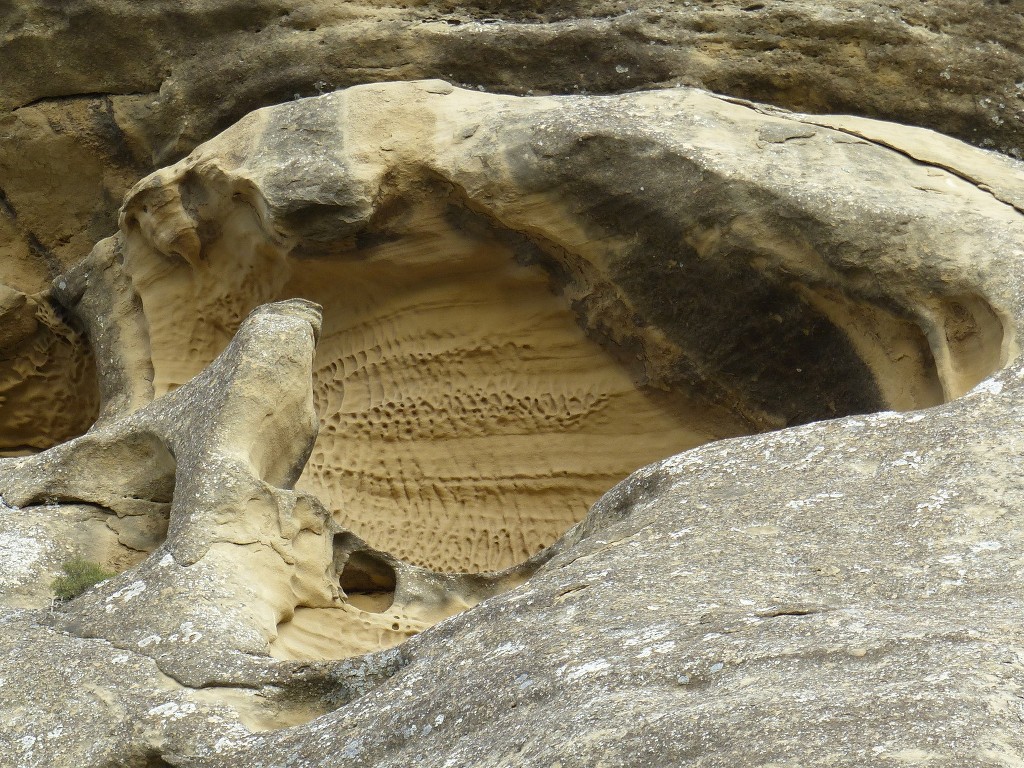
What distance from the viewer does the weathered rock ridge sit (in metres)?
3.37

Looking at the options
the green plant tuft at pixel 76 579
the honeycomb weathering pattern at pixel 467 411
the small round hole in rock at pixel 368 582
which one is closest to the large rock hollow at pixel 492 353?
the honeycomb weathering pattern at pixel 467 411

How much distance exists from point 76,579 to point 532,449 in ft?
6.37

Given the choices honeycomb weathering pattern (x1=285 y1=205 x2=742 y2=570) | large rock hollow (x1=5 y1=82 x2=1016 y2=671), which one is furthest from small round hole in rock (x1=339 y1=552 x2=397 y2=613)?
honeycomb weathering pattern (x1=285 y1=205 x2=742 y2=570)

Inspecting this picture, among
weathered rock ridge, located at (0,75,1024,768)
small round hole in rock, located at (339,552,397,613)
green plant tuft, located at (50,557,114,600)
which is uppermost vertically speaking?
weathered rock ridge, located at (0,75,1024,768)

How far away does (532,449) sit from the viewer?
6184 millimetres

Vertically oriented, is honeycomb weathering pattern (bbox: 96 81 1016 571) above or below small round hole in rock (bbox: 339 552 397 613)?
above

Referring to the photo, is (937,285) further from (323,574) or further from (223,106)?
(223,106)

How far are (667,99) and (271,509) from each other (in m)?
2.09

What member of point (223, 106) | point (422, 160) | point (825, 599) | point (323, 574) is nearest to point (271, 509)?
point (323, 574)

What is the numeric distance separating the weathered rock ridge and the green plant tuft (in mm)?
74

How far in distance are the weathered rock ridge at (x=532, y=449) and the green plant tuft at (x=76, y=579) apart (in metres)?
0.07

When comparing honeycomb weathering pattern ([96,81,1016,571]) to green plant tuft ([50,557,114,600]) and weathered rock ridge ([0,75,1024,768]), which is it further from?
green plant tuft ([50,557,114,600])

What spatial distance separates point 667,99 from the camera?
227 inches

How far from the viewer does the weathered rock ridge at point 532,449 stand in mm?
3367
